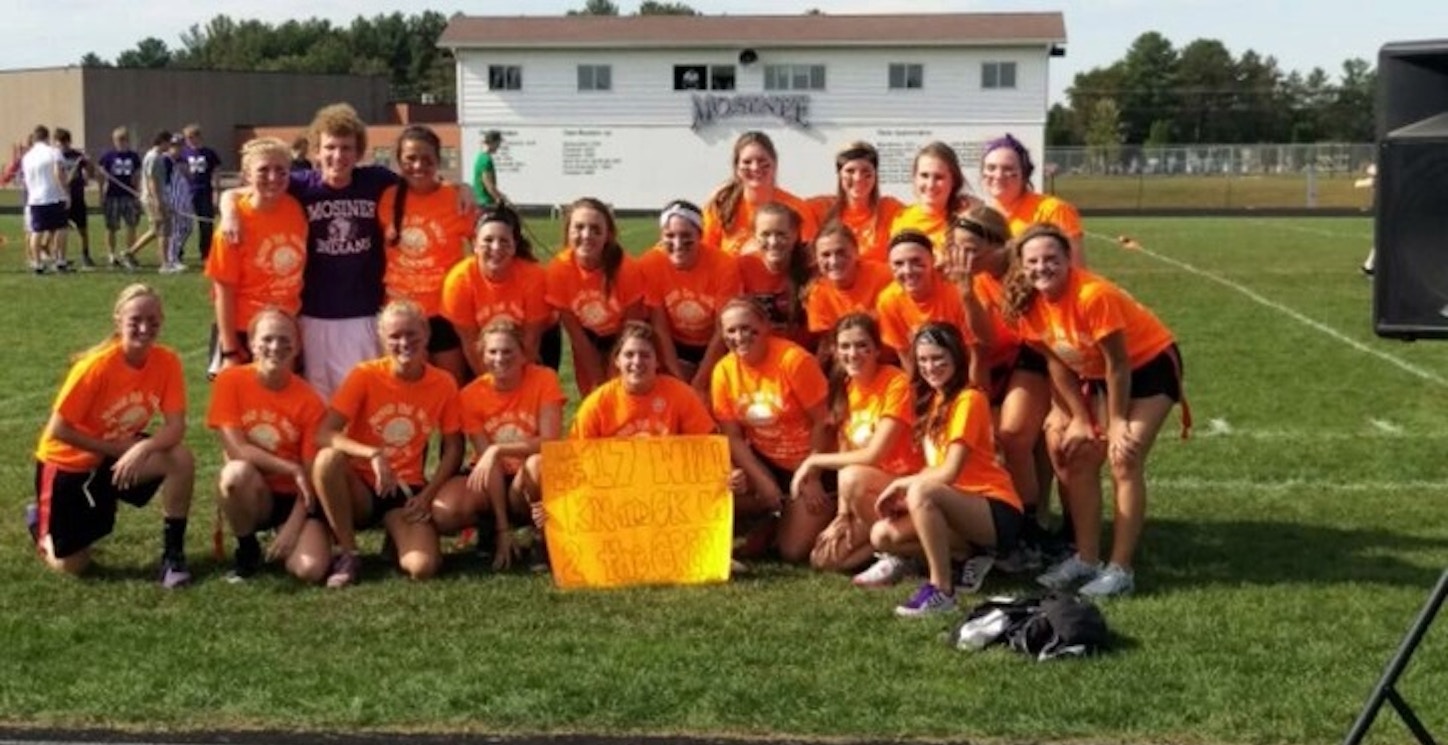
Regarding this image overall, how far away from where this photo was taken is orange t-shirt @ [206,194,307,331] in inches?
266

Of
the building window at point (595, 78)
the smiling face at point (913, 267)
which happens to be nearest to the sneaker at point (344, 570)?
the smiling face at point (913, 267)

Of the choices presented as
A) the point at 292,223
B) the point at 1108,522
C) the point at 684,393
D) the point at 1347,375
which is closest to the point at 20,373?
the point at 292,223

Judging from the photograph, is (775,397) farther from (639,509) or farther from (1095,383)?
(1095,383)

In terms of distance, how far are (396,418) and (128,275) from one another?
14.6 m

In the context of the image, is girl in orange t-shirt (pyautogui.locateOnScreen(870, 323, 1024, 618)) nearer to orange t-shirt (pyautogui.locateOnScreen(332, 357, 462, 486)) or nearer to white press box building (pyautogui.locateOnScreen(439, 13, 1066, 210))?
orange t-shirt (pyautogui.locateOnScreen(332, 357, 462, 486))

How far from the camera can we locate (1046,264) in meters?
5.88

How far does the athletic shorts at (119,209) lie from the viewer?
20.8 meters

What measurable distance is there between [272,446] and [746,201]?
7.70ft

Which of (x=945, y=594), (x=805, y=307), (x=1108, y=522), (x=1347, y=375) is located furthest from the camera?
(x=1347, y=375)

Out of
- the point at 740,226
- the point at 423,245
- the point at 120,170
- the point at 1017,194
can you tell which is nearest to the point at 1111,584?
the point at 1017,194

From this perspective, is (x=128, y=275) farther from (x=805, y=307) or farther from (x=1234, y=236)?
(x=1234, y=236)

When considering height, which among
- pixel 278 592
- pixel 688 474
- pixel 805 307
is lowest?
pixel 278 592

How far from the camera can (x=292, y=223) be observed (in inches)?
267

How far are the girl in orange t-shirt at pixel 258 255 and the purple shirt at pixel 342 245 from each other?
6 cm
